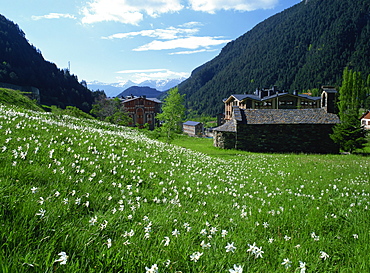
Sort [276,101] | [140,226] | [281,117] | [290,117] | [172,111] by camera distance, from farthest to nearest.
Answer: [276,101] < [281,117] < [290,117] < [172,111] < [140,226]

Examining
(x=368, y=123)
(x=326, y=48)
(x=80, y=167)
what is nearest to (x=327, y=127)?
(x=80, y=167)

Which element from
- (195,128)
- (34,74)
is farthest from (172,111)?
(34,74)

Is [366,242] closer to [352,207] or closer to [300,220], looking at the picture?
[300,220]

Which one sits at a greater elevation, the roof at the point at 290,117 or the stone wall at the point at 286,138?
the roof at the point at 290,117

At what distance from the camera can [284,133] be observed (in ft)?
128

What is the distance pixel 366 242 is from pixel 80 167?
20.1ft

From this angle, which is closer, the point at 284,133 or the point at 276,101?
the point at 284,133

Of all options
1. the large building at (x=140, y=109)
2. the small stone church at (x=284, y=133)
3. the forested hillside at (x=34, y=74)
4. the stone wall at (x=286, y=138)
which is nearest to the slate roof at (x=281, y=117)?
the small stone church at (x=284, y=133)

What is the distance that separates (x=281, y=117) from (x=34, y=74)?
131 meters

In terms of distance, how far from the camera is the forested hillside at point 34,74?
115875 mm

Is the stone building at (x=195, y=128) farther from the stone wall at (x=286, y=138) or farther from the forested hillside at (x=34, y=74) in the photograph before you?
the stone wall at (x=286, y=138)

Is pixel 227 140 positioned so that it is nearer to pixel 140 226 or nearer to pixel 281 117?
pixel 281 117

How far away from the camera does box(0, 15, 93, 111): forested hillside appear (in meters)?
116

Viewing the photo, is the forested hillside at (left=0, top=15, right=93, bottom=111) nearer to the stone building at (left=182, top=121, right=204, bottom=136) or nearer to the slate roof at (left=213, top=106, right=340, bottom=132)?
the stone building at (left=182, top=121, right=204, bottom=136)
